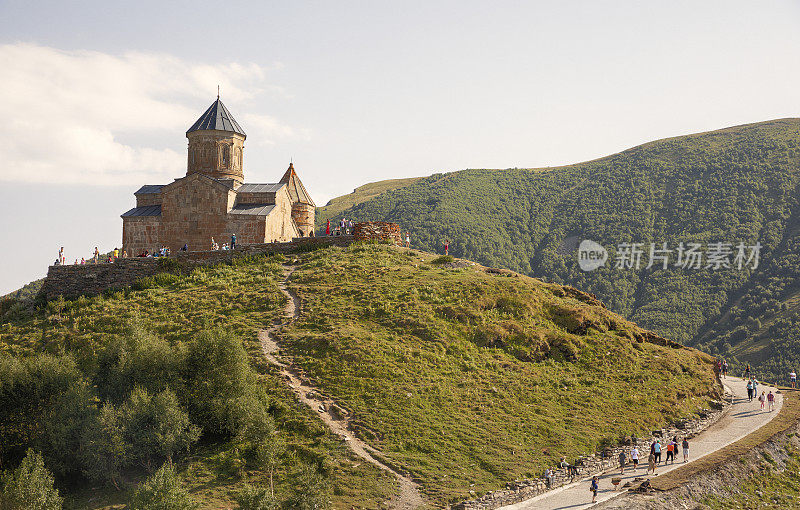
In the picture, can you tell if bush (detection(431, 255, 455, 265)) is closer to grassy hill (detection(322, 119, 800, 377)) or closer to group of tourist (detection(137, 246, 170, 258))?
group of tourist (detection(137, 246, 170, 258))

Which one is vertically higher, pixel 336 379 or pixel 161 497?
pixel 336 379

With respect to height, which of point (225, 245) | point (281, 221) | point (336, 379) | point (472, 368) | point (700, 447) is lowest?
point (700, 447)

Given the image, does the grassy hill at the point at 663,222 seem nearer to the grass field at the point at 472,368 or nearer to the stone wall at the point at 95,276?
the grass field at the point at 472,368

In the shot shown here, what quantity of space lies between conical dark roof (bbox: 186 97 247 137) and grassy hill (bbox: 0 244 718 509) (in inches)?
450

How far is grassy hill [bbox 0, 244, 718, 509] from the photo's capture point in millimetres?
23844

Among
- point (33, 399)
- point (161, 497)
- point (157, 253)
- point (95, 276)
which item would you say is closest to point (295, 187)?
point (157, 253)

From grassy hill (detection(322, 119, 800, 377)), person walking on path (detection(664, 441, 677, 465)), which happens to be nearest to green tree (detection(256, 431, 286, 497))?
person walking on path (detection(664, 441, 677, 465))

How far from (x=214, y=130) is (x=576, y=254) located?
74.8 m

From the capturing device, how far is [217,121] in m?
46.2

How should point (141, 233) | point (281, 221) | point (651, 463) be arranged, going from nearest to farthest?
point (651, 463)
point (141, 233)
point (281, 221)

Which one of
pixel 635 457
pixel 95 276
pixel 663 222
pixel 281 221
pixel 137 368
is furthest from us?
pixel 663 222

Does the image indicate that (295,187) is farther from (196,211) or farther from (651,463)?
(651,463)

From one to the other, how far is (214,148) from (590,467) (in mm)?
32353

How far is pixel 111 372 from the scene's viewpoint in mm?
27047
